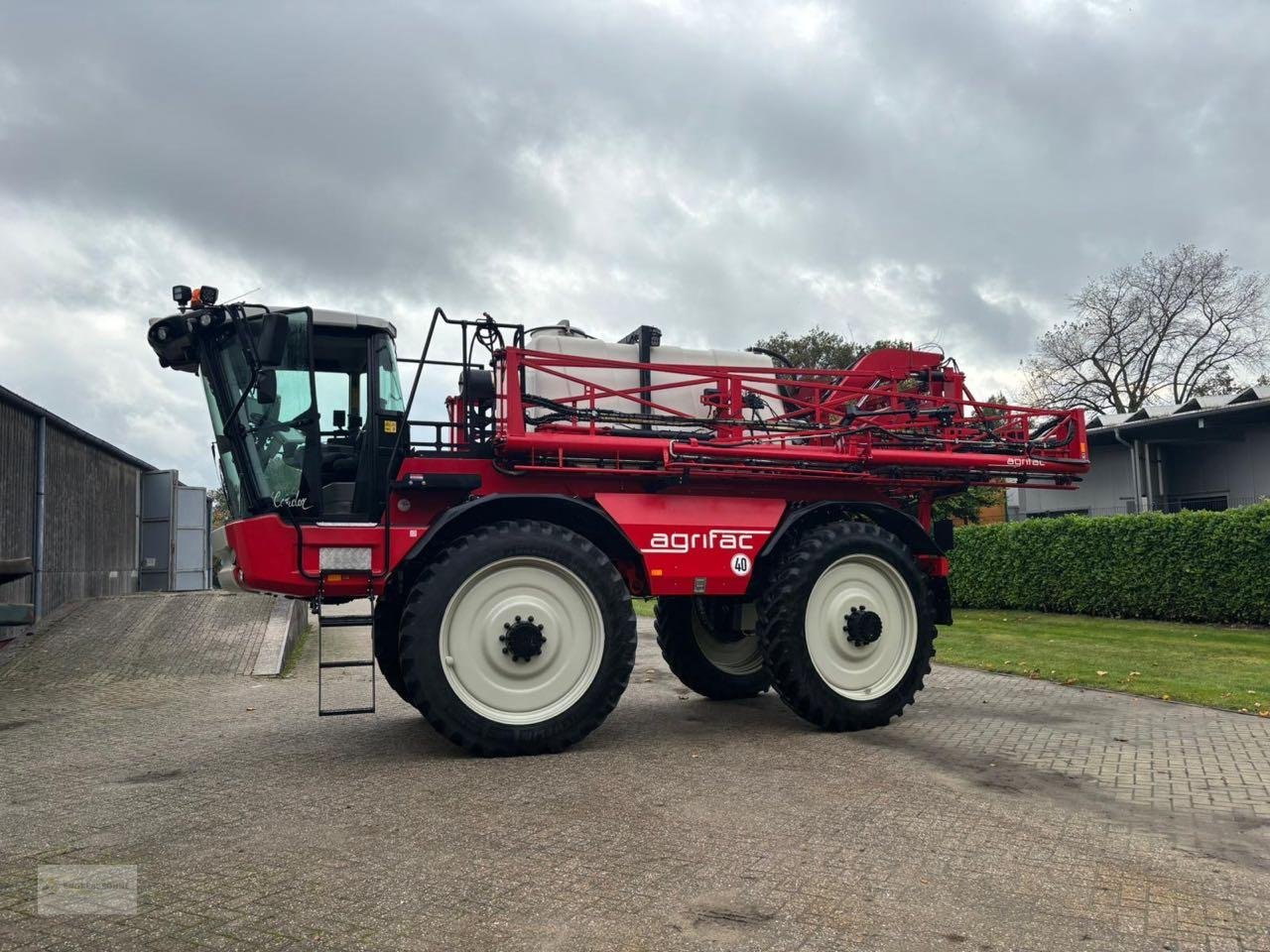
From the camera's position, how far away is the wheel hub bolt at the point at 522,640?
6.23 meters

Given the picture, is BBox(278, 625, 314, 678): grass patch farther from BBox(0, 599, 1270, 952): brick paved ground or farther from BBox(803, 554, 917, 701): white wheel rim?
BBox(803, 554, 917, 701): white wheel rim

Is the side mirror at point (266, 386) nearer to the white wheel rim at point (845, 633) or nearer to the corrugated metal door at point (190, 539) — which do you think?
the white wheel rim at point (845, 633)

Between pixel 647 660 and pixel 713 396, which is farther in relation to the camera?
pixel 647 660

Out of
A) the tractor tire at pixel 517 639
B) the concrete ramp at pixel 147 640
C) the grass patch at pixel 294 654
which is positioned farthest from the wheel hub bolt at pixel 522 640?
the concrete ramp at pixel 147 640

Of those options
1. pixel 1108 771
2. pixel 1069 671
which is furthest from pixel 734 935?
pixel 1069 671

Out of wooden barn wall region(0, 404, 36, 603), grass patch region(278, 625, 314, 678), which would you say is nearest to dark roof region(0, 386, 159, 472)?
wooden barn wall region(0, 404, 36, 603)

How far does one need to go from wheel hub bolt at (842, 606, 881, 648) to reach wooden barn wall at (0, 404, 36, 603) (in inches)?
425

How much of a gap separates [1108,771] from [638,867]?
3.33m

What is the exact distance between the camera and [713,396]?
7363mm

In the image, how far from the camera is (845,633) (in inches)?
287

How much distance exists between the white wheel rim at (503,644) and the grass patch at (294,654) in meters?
6.56

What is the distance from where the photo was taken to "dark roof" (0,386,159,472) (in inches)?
513

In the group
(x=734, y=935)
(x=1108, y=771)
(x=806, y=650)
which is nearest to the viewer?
(x=734, y=935)

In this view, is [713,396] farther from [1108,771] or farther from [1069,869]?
[1069,869]
